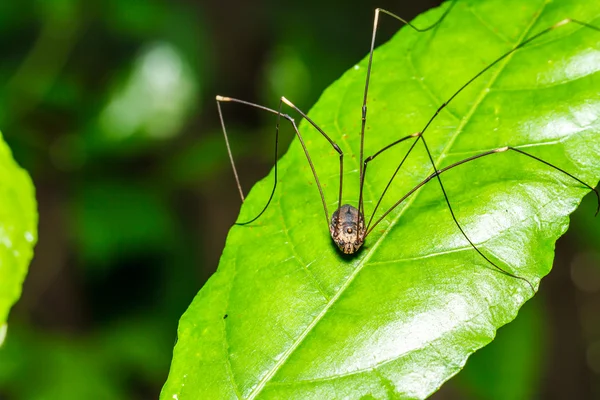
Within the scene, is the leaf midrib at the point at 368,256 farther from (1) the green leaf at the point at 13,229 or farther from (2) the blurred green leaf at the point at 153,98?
(2) the blurred green leaf at the point at 153,98

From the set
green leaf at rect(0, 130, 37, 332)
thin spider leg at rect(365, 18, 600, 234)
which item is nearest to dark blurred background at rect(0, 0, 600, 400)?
thin spider leg at rect(365, 18, 600, 234)

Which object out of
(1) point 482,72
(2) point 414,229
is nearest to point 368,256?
(2) point 414,229

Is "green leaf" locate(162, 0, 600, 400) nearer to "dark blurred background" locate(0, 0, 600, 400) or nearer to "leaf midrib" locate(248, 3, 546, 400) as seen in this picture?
"leaf midrib" locate(248, 3, 546, 400)

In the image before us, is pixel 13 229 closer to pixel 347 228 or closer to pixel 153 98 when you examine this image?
pixel 347 228

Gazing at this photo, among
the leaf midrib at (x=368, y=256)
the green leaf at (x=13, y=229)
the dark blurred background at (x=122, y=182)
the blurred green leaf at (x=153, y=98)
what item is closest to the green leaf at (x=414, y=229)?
the leaf midrib at (x=368, y=256)

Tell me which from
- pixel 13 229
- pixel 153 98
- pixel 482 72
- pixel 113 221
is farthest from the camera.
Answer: pixel 153 98

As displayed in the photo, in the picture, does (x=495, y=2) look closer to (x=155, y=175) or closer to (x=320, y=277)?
(x=320, y=277)

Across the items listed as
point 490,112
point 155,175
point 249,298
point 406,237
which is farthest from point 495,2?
point 155,175

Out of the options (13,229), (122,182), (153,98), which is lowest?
(122,182)
